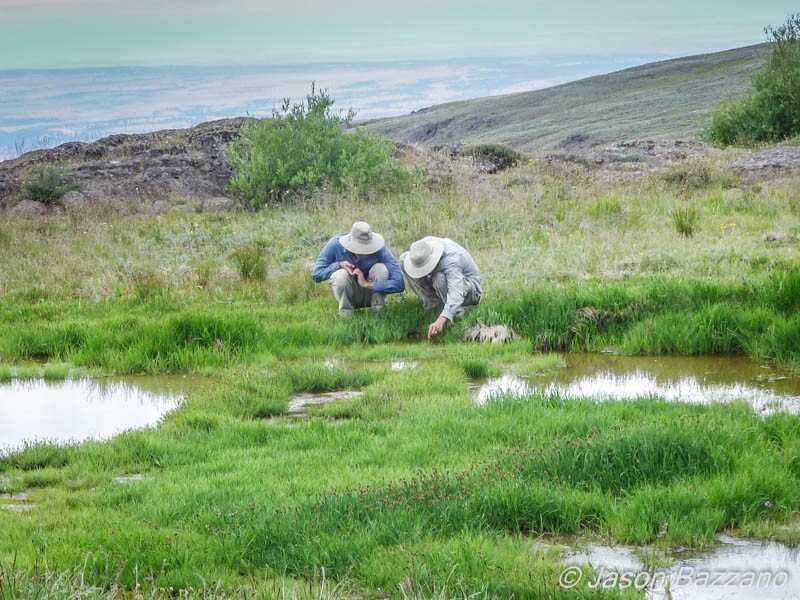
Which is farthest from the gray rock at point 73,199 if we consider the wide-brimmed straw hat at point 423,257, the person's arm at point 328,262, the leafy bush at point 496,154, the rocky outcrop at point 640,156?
the wide-brimmed straw hat at point 423,257

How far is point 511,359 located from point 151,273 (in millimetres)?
6663

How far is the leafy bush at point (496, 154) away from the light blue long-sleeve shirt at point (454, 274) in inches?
729

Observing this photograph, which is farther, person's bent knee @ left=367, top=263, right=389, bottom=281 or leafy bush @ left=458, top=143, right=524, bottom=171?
leafy bush @ left=458, top=143, right=524, bottom=171

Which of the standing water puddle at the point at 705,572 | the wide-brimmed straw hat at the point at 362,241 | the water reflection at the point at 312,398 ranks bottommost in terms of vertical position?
the water reflection at the point at 312,398

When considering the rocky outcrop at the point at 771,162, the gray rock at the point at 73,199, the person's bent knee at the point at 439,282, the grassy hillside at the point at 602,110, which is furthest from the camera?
the grassy hillside at the point at 602,110

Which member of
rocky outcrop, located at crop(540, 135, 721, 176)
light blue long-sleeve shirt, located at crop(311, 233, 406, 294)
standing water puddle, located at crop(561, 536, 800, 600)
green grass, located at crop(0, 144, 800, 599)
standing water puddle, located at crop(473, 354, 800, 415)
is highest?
rocky outcrop, located at crop(540, 135, 721, 176)

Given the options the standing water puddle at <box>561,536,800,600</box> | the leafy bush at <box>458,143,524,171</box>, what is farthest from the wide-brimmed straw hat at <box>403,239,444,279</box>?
the leafy bush at <box>458,143,524,171</box>

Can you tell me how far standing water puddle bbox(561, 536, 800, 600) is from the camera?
430 cm

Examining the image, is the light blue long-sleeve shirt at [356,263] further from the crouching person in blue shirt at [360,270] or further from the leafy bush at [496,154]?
the leafy bush at [496,154]

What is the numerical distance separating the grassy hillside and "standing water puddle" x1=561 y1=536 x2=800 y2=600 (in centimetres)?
4800

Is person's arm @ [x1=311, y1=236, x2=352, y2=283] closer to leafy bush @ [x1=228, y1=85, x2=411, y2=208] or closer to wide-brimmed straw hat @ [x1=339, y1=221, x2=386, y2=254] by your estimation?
wide-brimmed straw hat @ [x1=339, y1=221, x2=386, y2=254]

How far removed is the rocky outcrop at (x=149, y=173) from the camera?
26.9 meters

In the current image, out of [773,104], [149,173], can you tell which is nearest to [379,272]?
[149,173]

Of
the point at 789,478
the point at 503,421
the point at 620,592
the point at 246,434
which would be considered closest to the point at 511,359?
the point at 503,421
